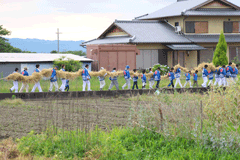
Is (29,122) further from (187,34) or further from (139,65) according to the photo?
(187,34)

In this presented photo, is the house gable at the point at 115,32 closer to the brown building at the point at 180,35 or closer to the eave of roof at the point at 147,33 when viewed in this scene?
the brown building at the point at 180,35

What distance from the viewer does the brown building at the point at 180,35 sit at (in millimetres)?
33094

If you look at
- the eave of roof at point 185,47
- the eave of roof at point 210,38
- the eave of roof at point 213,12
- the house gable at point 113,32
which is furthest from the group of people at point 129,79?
the eave of roof at point 213,12

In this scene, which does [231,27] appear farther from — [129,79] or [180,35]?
[129,79]

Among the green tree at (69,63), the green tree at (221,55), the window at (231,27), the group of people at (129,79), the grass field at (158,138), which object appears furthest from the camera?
the window at (231,27)

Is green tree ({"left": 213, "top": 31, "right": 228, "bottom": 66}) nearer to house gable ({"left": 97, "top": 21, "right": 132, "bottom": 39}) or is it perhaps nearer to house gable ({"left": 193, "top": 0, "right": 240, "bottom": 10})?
house gable ({"left": 193, "top": 0, "right": 240, "bottom": 10})

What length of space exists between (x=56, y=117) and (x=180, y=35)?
26645 millimetres

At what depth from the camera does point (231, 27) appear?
1428 inches

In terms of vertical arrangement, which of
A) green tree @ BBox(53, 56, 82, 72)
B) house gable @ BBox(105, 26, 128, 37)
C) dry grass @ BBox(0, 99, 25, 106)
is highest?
house gable @ BBox(105, 26, 128, 37)

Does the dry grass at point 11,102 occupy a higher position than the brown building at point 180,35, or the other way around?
the brown building at point 180,35

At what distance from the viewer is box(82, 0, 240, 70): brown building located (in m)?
33.1

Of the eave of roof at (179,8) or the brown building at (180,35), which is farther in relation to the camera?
the eave of roof at (179,8)

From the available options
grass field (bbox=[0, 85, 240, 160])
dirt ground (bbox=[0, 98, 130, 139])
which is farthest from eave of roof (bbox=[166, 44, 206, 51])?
grass field (bbox=[0, 85, 240, 160])

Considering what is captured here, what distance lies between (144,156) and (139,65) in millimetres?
26134
